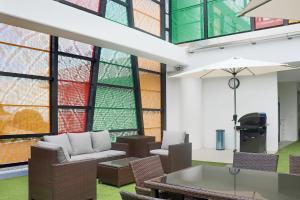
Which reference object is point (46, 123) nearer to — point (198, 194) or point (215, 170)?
point (215, 170)

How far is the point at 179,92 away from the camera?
10.1 meters

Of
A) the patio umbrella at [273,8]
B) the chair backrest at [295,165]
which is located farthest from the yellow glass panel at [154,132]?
the patio umbrella at [273,8]

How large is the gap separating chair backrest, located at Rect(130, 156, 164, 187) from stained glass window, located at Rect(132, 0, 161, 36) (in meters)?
6.38

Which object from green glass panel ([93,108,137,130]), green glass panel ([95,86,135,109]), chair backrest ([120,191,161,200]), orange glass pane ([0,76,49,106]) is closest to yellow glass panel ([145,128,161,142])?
green glass panel ([93,108,137,130])

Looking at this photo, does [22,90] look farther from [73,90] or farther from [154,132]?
[154,132]

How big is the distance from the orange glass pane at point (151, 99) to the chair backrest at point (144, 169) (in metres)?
6.12

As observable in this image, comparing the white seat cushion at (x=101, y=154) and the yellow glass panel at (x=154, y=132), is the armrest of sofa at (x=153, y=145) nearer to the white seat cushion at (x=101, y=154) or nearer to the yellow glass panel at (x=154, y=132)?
the white seat cushion at (x=101, y=154)

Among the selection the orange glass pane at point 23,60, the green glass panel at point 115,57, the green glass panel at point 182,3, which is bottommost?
the orange glass pane at point 23,60

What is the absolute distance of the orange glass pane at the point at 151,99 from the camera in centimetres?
903

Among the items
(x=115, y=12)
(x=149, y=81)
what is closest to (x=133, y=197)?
(x=115, y=12)

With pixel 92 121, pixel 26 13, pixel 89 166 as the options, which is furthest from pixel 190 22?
pixel 89 166

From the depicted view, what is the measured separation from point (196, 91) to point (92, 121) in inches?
163

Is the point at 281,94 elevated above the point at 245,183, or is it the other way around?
the point at 281,94

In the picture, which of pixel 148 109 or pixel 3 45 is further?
pixel 148 109
